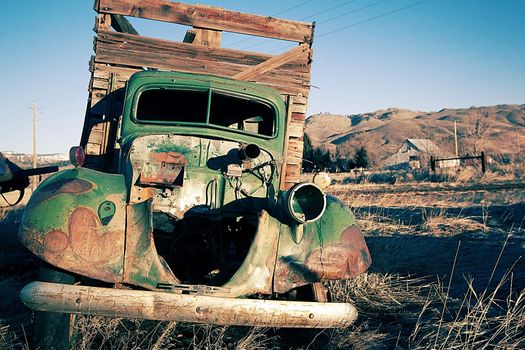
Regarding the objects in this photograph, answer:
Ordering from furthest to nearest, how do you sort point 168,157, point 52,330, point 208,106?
point 208,106, point 168,157, point 52,330

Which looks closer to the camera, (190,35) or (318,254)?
(318,254)

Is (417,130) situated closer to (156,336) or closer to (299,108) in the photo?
(299,108)

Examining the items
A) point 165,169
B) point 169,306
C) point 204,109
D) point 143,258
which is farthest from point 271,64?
point 169,306

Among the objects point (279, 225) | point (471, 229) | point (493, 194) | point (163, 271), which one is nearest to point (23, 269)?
point (163, 271)

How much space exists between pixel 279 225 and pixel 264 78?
3.55 meters

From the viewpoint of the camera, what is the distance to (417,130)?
81.9 m

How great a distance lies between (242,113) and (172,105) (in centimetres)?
77

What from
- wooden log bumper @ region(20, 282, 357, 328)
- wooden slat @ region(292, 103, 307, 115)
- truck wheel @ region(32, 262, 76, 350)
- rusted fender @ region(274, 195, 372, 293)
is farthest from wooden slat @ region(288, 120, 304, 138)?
truck wheel @ region(32, 262, 76, 350)

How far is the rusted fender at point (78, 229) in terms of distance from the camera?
9.34ft

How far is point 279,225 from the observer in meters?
3.30

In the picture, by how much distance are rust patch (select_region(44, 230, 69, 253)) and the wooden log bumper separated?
23 centimetres

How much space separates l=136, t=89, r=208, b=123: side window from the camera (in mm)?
4707

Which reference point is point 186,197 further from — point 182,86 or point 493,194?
point 493,194

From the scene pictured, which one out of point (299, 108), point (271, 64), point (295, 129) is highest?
point (271, 64)
